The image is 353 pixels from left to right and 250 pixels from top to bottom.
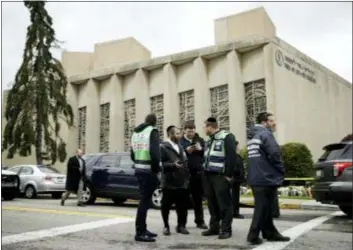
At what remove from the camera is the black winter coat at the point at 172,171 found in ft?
22.6

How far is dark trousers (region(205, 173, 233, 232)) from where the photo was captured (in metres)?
6.51

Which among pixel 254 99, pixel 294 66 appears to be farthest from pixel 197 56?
pixel 294 66

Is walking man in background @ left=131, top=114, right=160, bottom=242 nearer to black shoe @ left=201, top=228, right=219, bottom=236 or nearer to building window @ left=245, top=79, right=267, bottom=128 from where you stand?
black shoe @ left=201, top=228, right=219, bottom=236

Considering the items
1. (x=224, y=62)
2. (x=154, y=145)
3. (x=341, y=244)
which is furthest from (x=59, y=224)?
(x=224, y=62)

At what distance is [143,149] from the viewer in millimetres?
6465

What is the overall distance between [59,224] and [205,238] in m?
2.64

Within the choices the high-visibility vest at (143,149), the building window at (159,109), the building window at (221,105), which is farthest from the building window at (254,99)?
the high-visibility vest at (143,149)

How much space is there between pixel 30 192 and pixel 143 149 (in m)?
11.3

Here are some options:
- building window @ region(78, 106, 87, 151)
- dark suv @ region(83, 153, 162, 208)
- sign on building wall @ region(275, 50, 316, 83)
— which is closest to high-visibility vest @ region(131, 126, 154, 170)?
dark suv @ region(83, 153, 162, 208)

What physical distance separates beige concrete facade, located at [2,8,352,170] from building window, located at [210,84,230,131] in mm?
63

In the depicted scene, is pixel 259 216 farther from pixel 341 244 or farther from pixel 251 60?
pixel 251 60

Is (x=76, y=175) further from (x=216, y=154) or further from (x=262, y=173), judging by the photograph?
(x=262, y=173)

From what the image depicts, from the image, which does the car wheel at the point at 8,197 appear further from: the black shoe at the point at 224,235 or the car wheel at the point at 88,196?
the black shoe at the point at 224,235

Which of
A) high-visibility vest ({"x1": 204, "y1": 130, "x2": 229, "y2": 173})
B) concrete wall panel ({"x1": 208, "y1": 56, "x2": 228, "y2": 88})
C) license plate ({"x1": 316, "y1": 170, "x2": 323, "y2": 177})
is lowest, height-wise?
license plate ({"x1": 316, "y1": 170, "x2": 323, "y2": 177})
